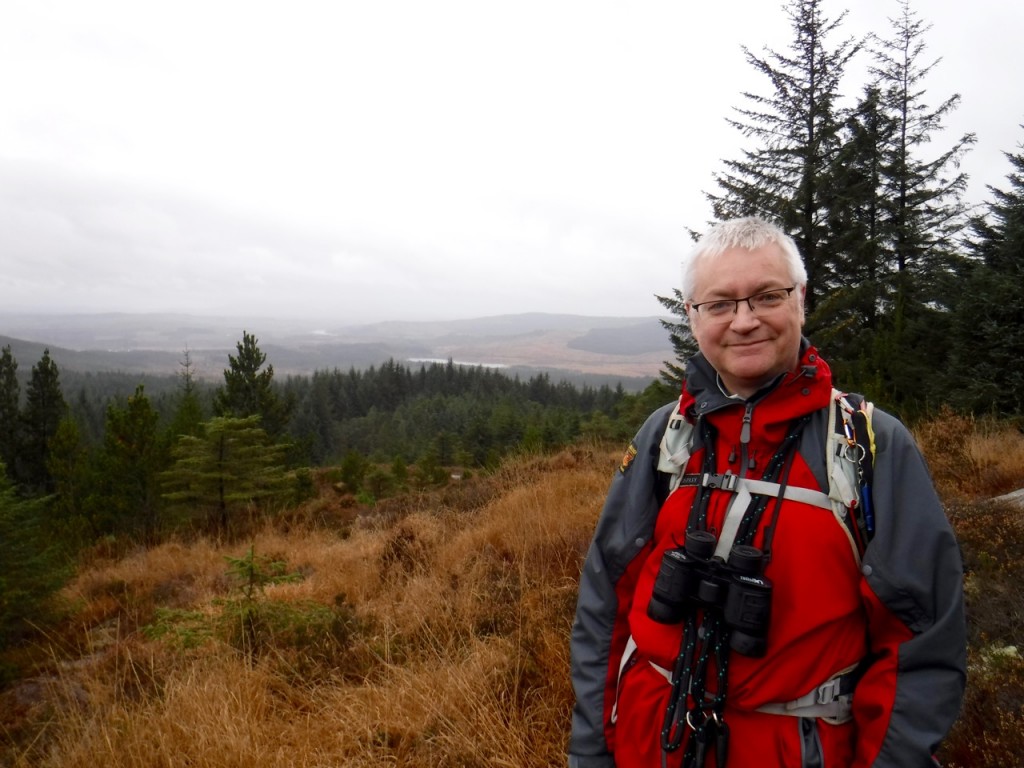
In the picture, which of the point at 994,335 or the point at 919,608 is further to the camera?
the point at 994,335

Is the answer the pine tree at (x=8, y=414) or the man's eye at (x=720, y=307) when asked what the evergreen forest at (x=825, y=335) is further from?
the pine tree at (x=8, y=414)

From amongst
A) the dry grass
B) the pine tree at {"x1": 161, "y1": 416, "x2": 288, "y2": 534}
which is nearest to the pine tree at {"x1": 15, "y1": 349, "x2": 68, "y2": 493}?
the pine tree at {"x1": 161, "y1": 416, "x2": 288, "y2": 534}

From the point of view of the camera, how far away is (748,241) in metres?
1.43

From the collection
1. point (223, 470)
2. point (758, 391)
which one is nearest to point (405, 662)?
point (758, 391)

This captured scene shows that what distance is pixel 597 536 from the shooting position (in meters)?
1.61

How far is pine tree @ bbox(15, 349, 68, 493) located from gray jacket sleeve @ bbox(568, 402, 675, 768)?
42759mm

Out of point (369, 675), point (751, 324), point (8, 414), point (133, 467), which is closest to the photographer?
point (751, 324)

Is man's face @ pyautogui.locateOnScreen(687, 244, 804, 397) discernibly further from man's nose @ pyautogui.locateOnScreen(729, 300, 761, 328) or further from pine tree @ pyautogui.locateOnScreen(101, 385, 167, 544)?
pine tree @ pyautogui.locateOnScreen(101, 385, 167, 544)

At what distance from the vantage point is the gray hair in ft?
4.69

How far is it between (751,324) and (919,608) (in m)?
0.70

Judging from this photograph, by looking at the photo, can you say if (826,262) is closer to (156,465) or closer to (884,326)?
(884,326)

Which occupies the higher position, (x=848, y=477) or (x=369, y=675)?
(x=848, y=477)

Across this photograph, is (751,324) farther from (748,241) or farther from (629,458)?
(629,458)

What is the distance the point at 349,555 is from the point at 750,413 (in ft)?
17.5
